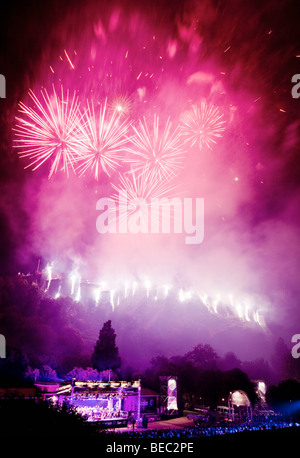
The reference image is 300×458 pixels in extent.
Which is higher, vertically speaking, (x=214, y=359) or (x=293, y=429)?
(x=293, y=429)

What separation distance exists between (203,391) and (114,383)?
3467 centimetres

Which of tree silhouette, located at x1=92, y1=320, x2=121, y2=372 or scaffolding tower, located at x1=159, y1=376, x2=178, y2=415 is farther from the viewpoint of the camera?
tree silhouette, located at x1=92, y1=320, x2=121, y2=372

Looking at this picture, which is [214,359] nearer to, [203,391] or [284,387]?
[203,391]

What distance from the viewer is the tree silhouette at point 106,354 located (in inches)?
2071

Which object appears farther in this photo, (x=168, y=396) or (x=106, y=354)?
(x=106, y=354)

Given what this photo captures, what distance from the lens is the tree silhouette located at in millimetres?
52594

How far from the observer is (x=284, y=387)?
43.6m

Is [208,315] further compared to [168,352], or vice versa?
[208,315]

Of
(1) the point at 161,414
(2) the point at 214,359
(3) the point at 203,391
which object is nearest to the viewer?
(1) the point at 161,414

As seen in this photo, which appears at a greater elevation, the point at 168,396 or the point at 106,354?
the point at 106,354

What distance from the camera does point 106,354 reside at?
53.2m

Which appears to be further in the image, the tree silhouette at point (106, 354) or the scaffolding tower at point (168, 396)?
the tree silhouette at point (106, 354)

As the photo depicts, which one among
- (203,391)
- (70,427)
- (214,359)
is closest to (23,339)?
(203,391)
